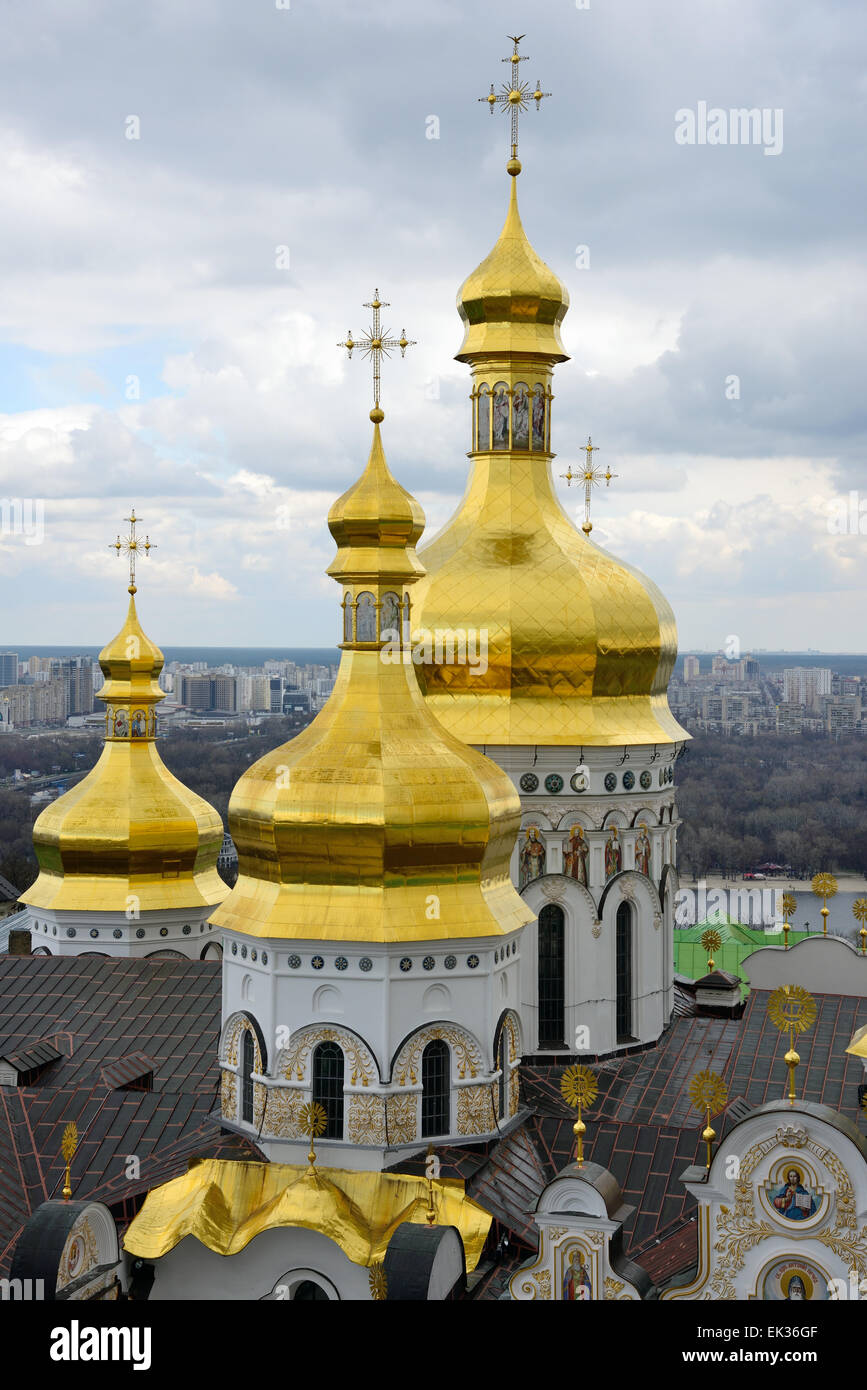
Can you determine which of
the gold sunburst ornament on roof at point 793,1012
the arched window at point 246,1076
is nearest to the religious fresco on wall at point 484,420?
the arched window at point 246,1076

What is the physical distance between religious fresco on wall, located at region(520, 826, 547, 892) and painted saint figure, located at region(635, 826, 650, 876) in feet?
4.30

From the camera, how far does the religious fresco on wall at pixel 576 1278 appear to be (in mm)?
15344

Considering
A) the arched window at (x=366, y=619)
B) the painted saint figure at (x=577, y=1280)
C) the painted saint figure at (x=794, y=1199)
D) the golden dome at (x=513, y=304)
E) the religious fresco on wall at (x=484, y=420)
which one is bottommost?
the painted saint figure at (x=577, y=1280)

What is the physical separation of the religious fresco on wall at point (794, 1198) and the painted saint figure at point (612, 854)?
7.26 meters

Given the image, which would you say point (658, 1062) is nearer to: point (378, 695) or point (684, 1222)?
point (684, 1222)

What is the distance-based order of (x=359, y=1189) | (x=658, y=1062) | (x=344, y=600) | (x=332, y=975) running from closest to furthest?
(x=359, y=1189)
(x=332, y=975)
(x=344, y=600)
(x=658, y=1062)

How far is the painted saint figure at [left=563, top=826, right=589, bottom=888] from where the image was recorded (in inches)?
850

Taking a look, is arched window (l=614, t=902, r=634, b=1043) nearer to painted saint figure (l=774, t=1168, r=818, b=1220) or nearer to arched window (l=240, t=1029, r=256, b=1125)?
arched window (l=240, t=1029, r=256, b=1125)

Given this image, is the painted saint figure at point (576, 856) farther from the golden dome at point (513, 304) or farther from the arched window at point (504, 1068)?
the golden dome at point (513, 304)

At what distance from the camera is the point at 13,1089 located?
21.0 meters

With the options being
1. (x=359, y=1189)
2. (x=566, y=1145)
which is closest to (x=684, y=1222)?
(x=566, y=1145)

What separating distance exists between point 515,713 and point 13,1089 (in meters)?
7.59

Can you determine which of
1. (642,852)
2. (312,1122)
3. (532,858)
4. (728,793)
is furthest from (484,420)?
(728,793)

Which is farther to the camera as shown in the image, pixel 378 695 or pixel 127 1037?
pixel 127 1037
